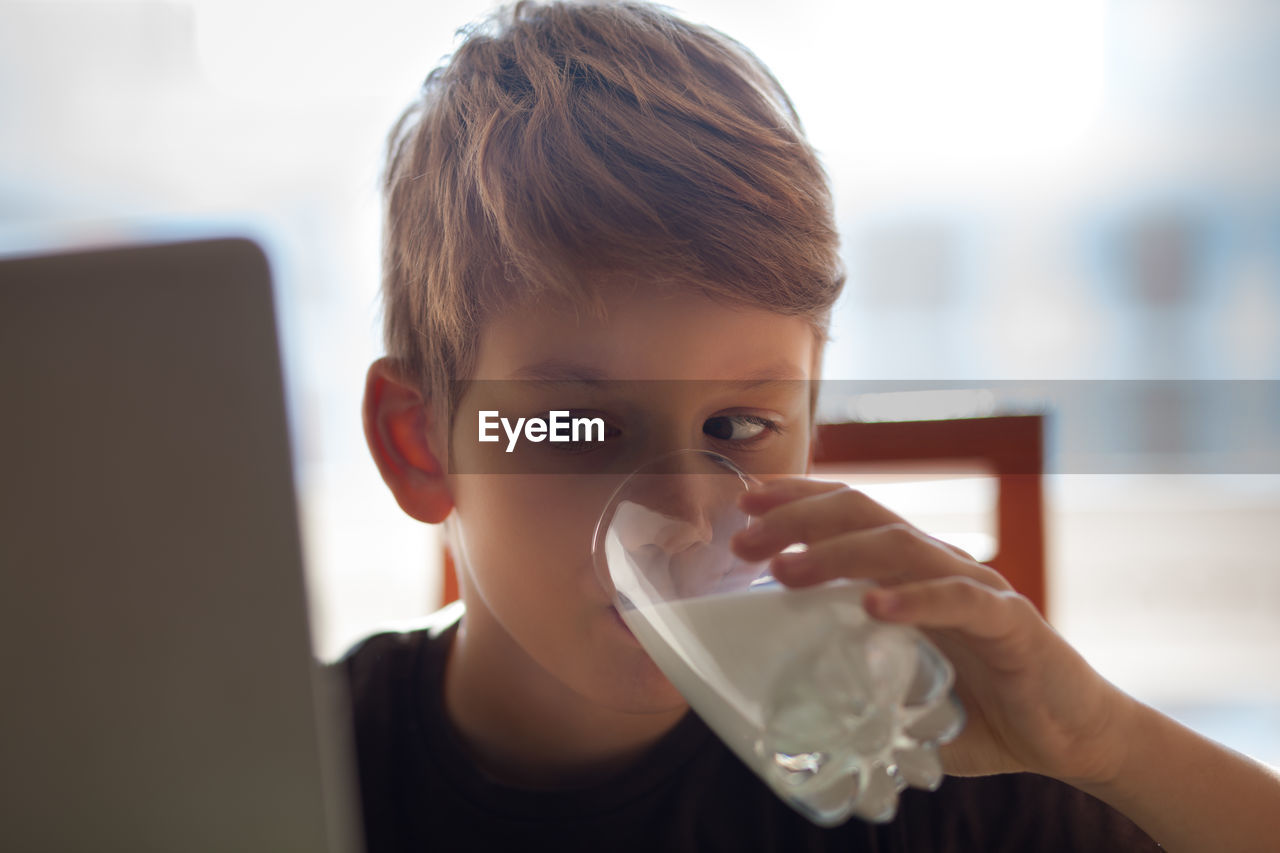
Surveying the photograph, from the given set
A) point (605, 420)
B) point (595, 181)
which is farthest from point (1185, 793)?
point (595, 181)

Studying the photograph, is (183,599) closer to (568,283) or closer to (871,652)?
(871,652)

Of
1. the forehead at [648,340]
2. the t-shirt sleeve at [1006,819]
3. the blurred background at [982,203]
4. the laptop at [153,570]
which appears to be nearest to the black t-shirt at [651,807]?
the t-shirt sleeve at [1006,819]

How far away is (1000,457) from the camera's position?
3.24 feet

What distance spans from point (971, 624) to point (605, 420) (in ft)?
0.96

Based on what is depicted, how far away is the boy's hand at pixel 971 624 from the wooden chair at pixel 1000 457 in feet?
1.20

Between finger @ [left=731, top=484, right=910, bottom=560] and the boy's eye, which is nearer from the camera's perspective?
finger @ [left=731, top=484, right=910, bottom=560]

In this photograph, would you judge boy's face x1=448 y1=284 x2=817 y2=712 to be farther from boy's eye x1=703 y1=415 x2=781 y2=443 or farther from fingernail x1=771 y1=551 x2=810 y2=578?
fingernail x1=771 y1=551 x2=810 y2=578

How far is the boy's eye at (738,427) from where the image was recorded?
0.68 meters

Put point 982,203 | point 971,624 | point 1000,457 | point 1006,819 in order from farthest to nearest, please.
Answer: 1. point 982,203
2. point 1000,457
3. point 1006,819
4. point 971,624

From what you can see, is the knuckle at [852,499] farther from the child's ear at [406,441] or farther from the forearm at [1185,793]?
the child's ear at [406,441]

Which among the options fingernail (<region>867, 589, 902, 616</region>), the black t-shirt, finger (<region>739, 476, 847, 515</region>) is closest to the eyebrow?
finger (<region>739, 476, 847, 515</region>)

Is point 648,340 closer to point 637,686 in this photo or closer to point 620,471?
point 620,471

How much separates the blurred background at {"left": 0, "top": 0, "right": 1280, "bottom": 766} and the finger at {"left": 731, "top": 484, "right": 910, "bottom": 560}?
72.0 inches

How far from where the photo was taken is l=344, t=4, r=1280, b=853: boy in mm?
622
